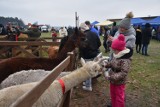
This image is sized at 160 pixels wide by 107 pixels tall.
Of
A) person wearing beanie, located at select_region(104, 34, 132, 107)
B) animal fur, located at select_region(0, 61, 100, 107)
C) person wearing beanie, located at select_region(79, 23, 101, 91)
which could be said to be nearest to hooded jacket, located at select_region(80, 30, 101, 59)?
person wearing beanie, located at select_region(79, 23, 101, 91)

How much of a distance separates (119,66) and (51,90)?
1971 millimetres

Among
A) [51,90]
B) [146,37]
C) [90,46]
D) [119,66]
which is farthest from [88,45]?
[146,37]

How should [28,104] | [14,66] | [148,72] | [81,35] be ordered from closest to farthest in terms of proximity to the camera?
[28,104], [14,66], [81,35], [148,72]

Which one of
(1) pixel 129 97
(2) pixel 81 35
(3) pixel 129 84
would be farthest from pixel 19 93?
(3) pixel 129 84

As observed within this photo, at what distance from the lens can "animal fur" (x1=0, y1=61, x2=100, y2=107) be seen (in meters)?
2.14

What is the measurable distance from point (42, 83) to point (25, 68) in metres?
2.37

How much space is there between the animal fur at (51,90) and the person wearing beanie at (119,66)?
111cm

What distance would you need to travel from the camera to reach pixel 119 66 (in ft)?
13.8

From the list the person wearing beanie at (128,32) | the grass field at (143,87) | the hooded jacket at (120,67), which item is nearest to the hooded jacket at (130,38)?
the person wearing beanie at (128,32)

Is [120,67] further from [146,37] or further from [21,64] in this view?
[146,37]

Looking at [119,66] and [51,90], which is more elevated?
[51,90]

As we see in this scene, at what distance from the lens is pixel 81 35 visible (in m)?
5.94

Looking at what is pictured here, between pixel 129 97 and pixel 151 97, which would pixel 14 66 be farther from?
pixel 151 97

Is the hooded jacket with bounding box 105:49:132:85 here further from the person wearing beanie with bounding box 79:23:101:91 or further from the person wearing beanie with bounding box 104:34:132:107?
the person wearing beanie with bounding box 79:23:101:91
